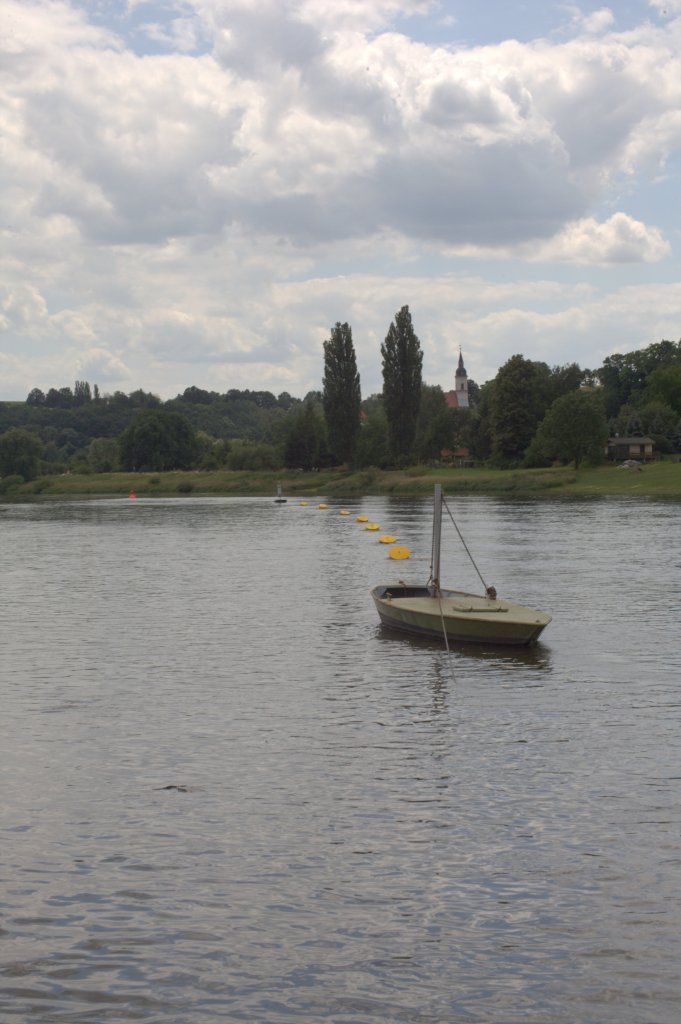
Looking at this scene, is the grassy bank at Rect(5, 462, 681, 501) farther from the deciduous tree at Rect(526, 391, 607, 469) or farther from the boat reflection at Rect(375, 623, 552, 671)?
the boat reflection at Rect(375, 623, 552, 671)

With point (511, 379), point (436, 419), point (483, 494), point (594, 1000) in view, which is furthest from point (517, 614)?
point (436, 419)

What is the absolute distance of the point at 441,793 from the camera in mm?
19906

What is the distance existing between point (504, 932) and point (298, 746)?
32.2 ft

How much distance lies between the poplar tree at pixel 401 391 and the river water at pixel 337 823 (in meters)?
119

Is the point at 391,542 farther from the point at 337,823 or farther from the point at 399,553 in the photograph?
the point at 337,823

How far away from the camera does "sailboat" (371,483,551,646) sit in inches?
1399

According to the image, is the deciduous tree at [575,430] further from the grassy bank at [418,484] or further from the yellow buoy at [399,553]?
the yellow buoy at [399,553]

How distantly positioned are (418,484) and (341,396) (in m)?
18.1

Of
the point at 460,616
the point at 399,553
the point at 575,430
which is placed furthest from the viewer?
the point at 575,430

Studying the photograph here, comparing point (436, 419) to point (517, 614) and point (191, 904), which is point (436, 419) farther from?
point (191, 904)

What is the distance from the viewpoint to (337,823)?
60.2 feet

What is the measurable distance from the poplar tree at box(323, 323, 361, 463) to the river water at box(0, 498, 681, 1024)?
125 metres

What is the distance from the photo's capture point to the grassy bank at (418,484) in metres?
140

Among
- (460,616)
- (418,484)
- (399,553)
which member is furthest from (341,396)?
(460,616)
